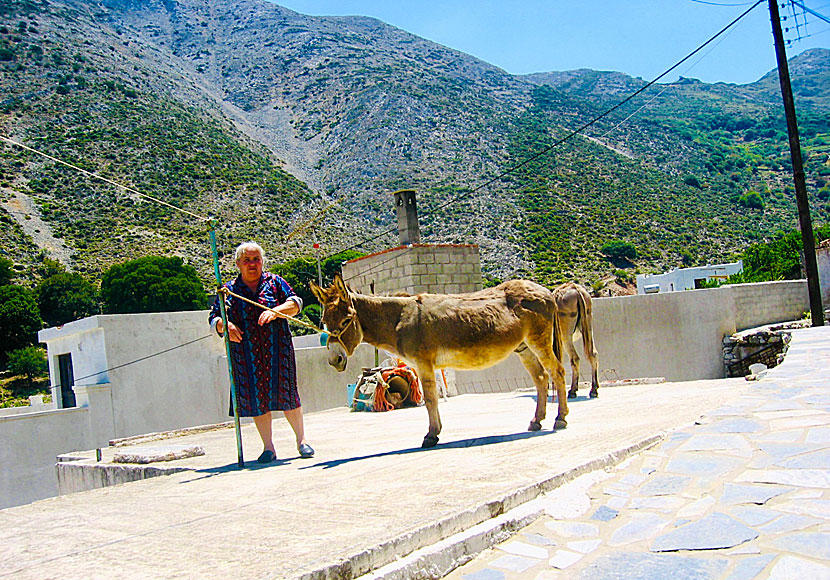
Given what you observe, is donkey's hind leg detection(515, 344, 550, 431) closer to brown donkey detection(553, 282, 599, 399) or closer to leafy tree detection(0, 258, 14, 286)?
brown donkey detection(553, 282, 599, 399)

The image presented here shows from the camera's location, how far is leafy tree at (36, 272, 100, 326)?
149 feet

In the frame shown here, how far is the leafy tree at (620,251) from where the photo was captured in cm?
5150

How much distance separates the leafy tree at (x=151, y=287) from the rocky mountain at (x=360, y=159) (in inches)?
151

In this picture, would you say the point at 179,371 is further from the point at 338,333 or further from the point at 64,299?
the point at 64,299

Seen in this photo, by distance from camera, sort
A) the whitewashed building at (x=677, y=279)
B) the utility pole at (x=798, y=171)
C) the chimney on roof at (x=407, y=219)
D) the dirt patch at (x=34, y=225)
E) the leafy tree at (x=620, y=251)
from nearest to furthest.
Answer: the chimney on roof at (x=407, y=219) → the utility pole at (x=798, y=171) → the whitewashed building at (x=677, y=279) → the dirt patch at (x=34, y=225) → the leafy tree at (x=620, y=251)

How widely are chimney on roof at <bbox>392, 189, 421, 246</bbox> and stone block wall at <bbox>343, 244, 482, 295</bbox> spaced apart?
628 mm

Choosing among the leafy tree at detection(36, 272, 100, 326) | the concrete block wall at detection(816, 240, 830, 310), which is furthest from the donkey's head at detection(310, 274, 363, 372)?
the leafy tree at detection(36, 272, 100, 326)

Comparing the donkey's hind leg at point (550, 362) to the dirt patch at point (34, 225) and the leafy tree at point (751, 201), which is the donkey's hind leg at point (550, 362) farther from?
the leafy tree at point (751, 201)

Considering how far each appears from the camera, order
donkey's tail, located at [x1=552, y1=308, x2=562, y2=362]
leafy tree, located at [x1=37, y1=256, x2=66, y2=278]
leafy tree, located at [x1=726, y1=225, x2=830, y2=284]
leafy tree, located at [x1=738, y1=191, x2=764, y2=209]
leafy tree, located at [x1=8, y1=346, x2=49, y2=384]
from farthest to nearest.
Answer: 1. leafy tree, located at [x1=738, y1=191, x2=764, y2=209]
2. leafy tree, located at [x1=37, y1=256, x2=66, y2=278]
3. leafy tree, located at [x1=8, y1=346, x2=49, y2=384]
4. leafy tree, located at [x1=726, y1=225, x2=830, y2=284]
5. donkey's tail, located at [x1=552, y1=308, x2=562, y2=362]

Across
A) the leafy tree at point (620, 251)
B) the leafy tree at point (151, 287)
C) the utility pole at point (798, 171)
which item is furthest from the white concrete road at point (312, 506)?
the leafy tree at point (620, 251)

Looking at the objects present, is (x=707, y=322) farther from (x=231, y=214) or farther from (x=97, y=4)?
(x=97, y=4)

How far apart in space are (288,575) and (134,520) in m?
1.64

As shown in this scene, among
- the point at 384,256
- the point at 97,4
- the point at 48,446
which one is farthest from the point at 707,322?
the point at 97,4

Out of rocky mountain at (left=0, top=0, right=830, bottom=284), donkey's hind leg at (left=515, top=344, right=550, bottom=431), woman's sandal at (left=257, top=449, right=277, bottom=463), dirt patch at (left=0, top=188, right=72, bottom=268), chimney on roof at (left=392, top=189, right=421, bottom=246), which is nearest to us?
woman's sandal at (left=257, top=449, right=277, bottom=463)
